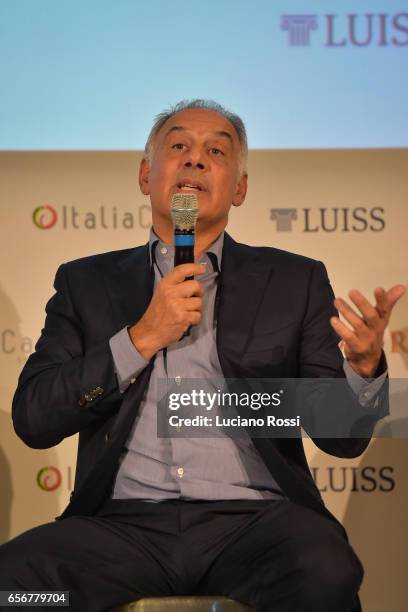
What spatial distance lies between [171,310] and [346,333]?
39 cm

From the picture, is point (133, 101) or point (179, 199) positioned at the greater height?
point (133, 101)

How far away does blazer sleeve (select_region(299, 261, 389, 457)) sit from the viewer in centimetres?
214

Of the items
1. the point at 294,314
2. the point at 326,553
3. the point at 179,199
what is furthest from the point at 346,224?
the point at 326,553

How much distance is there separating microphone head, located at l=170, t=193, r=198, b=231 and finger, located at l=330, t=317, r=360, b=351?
1.26 ft

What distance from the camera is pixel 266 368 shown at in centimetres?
234

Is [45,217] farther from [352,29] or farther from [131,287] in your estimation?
[352,29]

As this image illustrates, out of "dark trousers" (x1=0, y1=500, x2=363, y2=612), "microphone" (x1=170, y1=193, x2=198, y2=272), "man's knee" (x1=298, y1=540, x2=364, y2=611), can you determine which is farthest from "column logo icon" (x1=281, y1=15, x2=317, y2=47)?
"man's knee" (x1=298, y1=540, x2=364, y2=611)

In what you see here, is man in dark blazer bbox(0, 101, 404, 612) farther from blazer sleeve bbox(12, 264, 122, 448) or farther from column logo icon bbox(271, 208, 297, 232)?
column logo icon bbox(271, 208, 297, 232)

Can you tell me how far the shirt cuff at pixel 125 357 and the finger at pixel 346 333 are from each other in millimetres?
473

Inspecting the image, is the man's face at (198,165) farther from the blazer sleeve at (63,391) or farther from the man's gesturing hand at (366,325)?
the man's gesturing hand at (366,325)

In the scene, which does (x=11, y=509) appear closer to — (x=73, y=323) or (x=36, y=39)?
(x=73, y=323)

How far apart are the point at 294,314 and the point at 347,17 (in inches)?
46.0

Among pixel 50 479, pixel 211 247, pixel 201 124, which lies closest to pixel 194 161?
pixel 201 124

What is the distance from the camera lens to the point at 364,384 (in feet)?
6.80
